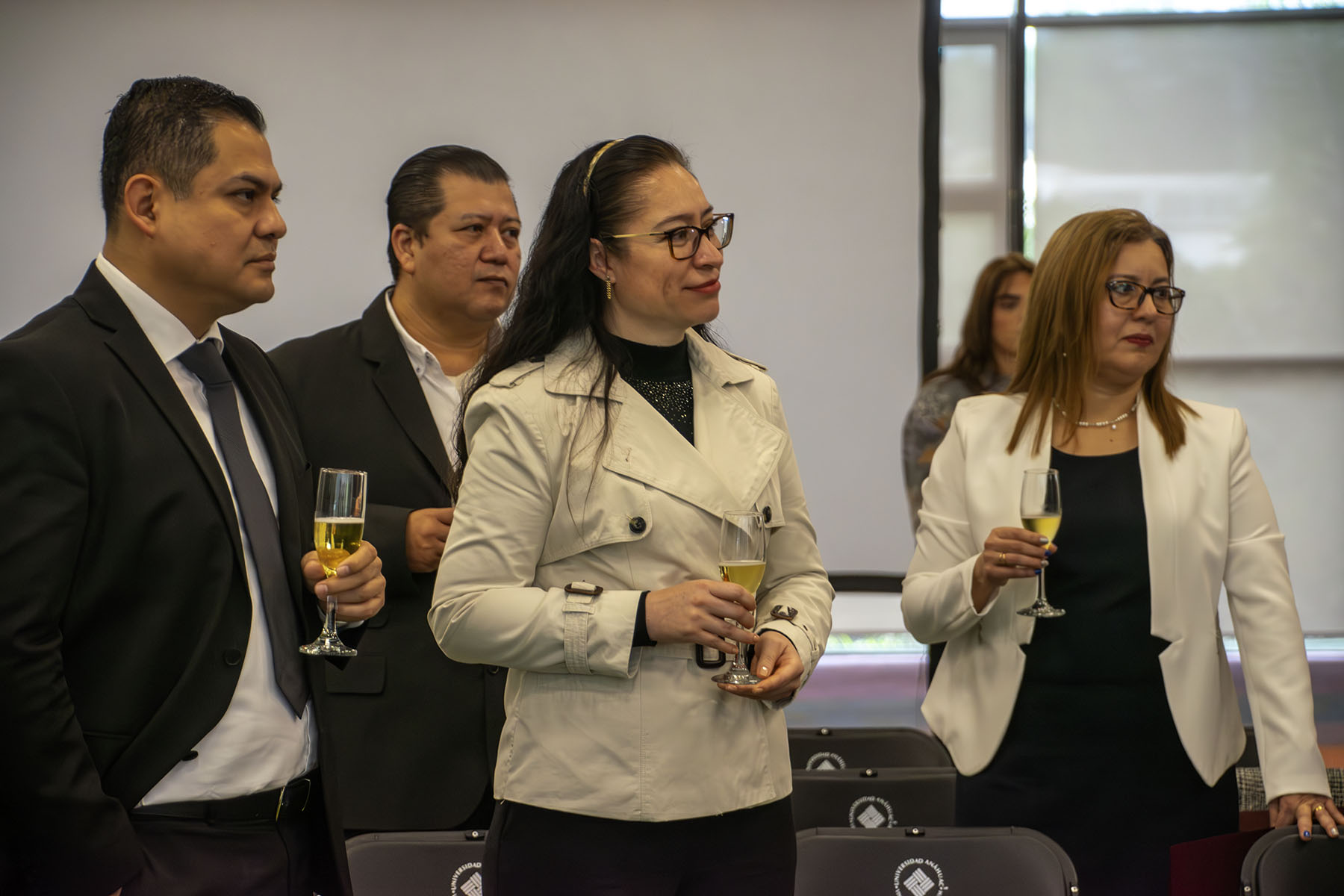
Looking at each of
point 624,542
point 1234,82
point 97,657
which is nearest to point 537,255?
point 624,542

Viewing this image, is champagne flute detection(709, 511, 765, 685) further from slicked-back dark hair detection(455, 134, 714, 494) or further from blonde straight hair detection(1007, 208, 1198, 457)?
blonde straight hair detection(1007, 208, 1198, 457)

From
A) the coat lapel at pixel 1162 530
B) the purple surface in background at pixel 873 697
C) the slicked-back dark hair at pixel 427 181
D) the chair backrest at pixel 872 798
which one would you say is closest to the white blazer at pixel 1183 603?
the coat lapel at pixel 1162 530

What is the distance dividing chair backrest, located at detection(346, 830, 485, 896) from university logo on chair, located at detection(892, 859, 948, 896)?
0.70 m

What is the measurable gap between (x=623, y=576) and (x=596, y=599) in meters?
0.08

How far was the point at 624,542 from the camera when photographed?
1668 millimetres

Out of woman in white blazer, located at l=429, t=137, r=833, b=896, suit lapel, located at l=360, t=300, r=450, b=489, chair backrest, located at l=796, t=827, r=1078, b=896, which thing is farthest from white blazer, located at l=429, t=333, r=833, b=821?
suit lapel, located at l=360, t=300, r=450, b=489

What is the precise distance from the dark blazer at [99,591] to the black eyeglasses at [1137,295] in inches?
62.6

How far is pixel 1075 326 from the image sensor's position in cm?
230

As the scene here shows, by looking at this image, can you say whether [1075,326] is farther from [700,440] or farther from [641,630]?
[641,630]

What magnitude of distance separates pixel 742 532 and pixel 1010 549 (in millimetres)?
691

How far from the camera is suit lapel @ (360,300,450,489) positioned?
241cm

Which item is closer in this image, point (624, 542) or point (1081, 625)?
point (624, 542)

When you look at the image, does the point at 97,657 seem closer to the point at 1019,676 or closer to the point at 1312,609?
the point at 1019,676

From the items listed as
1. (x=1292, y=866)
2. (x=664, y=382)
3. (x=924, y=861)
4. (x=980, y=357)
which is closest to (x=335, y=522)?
(x=664, y=382)
